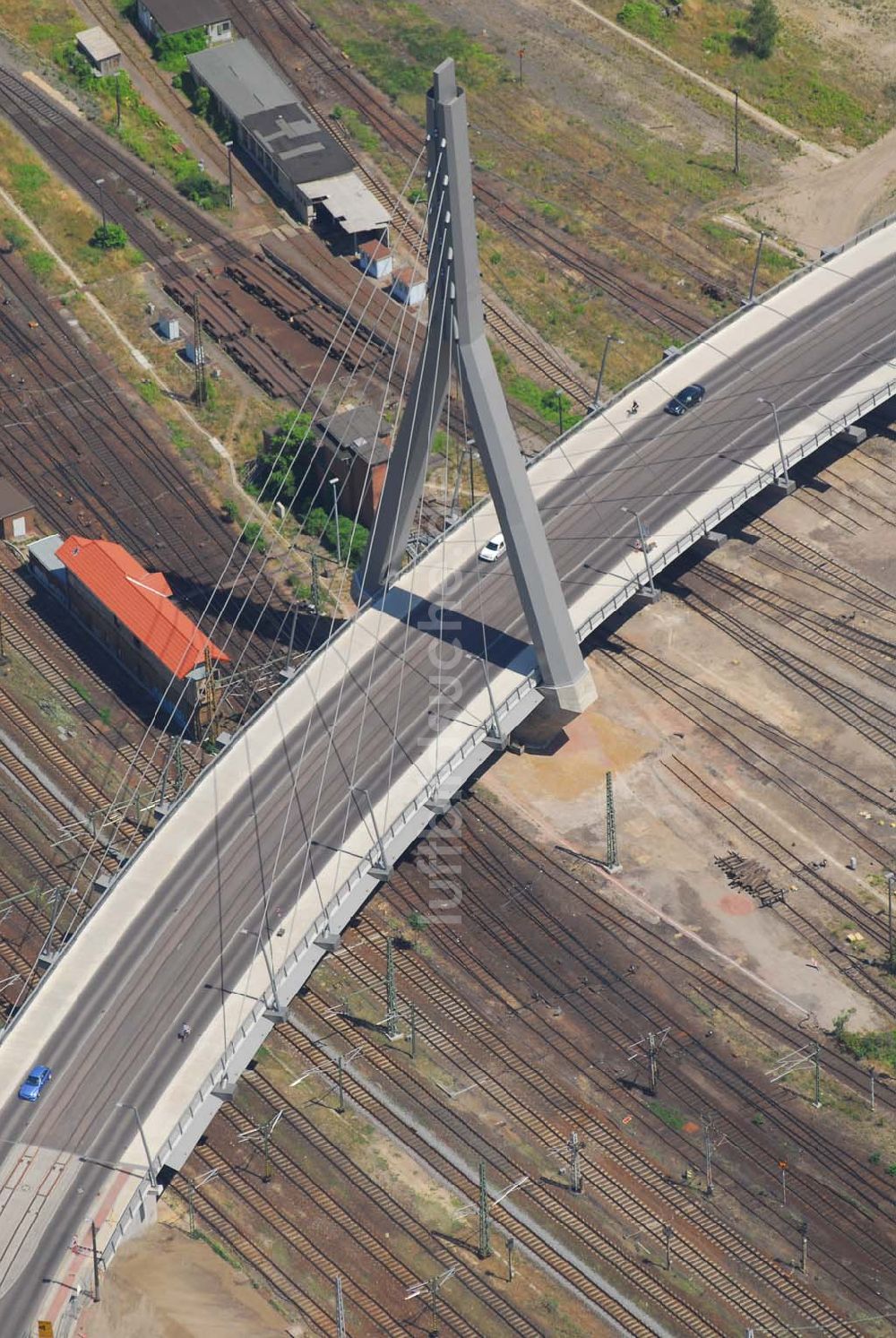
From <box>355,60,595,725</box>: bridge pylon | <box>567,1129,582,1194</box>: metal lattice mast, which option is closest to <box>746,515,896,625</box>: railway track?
<box>355,60,595,725</box>: bridge pylon

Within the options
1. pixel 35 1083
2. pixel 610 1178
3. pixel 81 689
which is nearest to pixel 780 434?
pixel 81 689

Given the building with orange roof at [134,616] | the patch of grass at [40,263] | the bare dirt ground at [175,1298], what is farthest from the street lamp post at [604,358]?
the bare dirt ground at [175,1298]

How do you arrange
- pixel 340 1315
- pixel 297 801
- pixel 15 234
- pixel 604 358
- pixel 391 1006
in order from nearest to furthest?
pixel 340 1315 < pixel 391 1006 < pixel 297 801 < pixel 604 358 < pixel 15 234

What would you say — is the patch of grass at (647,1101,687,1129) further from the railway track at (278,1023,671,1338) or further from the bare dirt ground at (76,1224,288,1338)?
the bare dirt ground at (76,1224,288,1338)

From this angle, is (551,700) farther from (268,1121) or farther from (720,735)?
(268,1121)

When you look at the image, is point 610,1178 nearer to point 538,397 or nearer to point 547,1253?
point 547,1253

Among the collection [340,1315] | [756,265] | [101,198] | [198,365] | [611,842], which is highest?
[756,265]

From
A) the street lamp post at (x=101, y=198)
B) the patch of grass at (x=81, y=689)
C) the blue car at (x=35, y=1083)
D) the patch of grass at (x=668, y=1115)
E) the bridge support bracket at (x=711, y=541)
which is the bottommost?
the blue car at (x=35, y=1083)

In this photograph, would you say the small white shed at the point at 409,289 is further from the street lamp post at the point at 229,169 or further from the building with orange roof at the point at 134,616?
the building with orange roof at the point at 134,616
